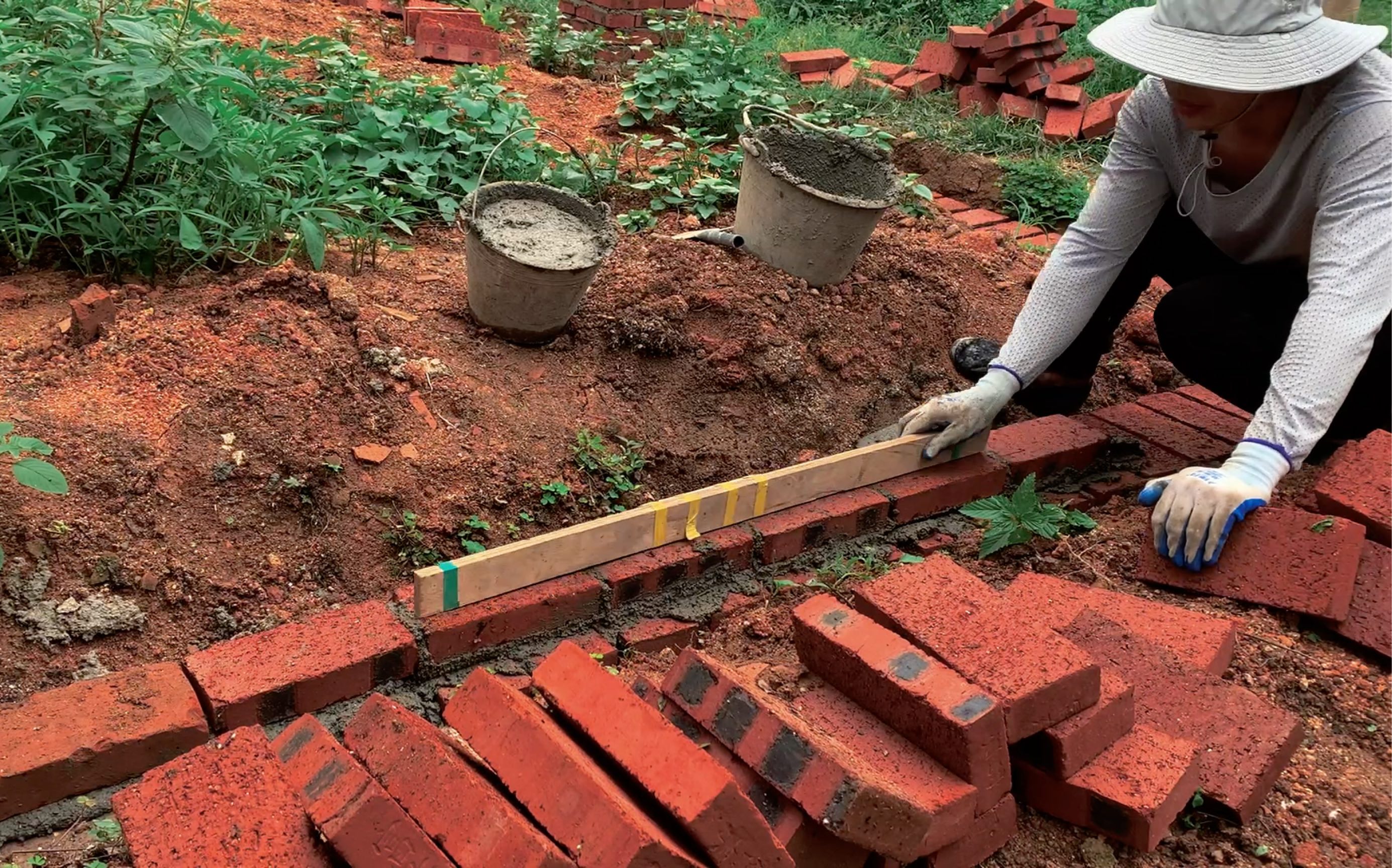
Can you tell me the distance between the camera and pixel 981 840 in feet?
6.50

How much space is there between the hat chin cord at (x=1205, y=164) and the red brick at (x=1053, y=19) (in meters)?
4.04

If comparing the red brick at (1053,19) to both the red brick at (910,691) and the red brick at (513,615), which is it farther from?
the red brick at (910,691)

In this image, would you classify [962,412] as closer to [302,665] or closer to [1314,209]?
[1314,209]

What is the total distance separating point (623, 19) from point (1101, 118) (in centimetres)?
308

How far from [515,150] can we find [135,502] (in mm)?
2397

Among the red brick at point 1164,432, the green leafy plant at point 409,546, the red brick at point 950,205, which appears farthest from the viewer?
the red brick at point 950,205

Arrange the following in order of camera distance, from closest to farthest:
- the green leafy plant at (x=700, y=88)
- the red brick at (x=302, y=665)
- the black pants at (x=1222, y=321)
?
1. the red brick at (x=302, y=665)
2. the black pants at (x=1222, y=321)
3. the green leafy plant at (x=700, y=88)

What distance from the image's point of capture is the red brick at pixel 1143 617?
2395 millimetres

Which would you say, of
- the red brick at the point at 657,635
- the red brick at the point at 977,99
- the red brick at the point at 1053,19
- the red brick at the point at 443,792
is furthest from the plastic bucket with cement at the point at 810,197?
the red brick at the point at 1053,19

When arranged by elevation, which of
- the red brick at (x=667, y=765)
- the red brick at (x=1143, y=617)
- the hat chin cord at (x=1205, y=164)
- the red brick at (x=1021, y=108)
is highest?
the hat chin cord at (x=1205, y=164)

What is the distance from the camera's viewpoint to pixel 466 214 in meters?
3.35

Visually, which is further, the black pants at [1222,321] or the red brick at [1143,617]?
the black pants at [1222,321]

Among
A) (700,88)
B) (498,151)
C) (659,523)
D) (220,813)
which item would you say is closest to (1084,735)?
(659,523)

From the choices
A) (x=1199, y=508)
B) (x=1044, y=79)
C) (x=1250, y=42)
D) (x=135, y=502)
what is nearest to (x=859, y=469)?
(x=1199, y=508)
